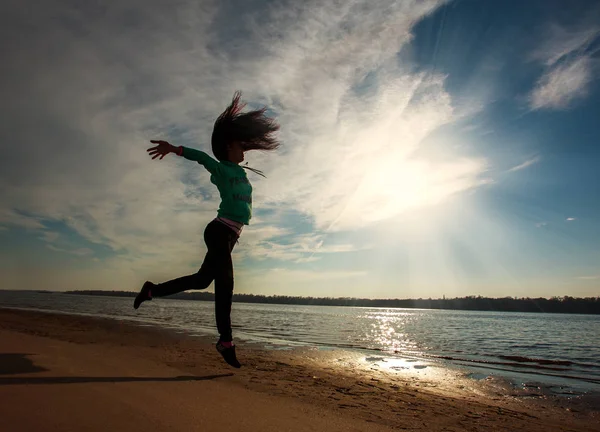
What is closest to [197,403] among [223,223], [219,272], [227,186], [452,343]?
[219,272]

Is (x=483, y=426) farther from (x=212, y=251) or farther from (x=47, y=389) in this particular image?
(x=47, y=389)

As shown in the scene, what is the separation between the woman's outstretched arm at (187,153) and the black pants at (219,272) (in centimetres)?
56

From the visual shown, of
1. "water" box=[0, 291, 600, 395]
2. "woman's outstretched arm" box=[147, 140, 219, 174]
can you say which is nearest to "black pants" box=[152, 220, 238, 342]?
"woman's outstretched arm" box=[147, 140, 219, 174]

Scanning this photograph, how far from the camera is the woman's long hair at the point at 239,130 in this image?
13.0 ft

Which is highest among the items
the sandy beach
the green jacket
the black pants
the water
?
the green jacket

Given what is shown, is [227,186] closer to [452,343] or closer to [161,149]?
[161,149]

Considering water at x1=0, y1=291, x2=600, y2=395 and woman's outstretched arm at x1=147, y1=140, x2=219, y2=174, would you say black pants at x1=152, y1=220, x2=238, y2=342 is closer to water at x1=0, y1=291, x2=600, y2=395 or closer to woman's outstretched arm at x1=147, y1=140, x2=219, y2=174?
woman's outstretched arm at x1=147, y1=140, x2=219, y2=174

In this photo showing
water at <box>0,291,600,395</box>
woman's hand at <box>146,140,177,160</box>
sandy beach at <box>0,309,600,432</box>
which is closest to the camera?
sandy beach at <box>0,309,600,432</box>

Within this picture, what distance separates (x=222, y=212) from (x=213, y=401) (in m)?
1.69

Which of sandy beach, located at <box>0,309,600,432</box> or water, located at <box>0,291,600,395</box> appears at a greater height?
sandy beach, located at <box>0,309,600,432</box>

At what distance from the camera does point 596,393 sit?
27.0ft

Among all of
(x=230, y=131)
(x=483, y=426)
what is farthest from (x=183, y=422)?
(x=483, y=426)

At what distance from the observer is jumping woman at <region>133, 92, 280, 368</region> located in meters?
3.52

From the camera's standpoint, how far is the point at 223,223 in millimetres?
3543
